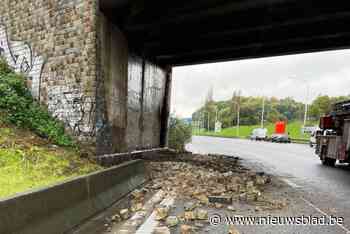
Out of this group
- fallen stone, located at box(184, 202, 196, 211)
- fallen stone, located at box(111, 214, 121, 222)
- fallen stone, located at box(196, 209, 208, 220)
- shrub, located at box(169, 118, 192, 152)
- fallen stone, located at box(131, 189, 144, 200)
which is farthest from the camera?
shrub, located at box(169, 118, 192, 152)

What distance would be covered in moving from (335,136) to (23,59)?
15227 mm

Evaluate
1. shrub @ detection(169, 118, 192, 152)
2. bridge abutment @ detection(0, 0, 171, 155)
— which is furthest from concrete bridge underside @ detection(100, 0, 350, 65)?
shrub @ detection(169, 118, 192, 152)

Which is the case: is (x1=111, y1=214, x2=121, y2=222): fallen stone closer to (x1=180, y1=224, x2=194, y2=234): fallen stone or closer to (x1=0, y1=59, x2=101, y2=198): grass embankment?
(x1=180, y1=224, x2=194, y2=234): fallen stone

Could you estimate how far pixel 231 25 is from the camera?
39.2 ft

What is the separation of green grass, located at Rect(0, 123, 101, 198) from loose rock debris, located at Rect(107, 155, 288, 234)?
5.46 feet

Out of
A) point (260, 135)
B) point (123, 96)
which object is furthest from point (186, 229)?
point (260, 135)

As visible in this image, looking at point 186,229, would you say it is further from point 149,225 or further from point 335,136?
point 335,136

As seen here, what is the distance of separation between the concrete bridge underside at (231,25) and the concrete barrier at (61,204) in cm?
652

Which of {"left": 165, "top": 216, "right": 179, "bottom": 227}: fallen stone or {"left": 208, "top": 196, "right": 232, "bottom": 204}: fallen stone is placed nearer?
{"left": 165, "top": 216, "right": 179, "bottom": 227}: fallen stone

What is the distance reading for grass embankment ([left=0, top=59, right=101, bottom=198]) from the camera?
18.5ft

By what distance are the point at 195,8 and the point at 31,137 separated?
279 inches

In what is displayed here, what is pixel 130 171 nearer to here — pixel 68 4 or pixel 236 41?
pixel 68 4

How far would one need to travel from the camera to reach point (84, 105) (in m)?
9.59

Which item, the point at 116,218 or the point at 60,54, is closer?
the point at 116,218
